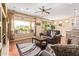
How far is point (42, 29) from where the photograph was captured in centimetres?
217

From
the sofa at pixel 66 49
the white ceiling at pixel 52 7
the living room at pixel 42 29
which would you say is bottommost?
the sofa at pixel 66 49

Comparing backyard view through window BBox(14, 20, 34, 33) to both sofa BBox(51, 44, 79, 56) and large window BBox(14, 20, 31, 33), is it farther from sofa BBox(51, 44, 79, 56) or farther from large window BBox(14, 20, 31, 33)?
sofa BBox(51, 44, 79, 56)

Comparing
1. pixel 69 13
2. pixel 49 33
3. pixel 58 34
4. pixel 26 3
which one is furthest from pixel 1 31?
pixel 69 13

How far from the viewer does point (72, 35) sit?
216 cm

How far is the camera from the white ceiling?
2105 millimetres

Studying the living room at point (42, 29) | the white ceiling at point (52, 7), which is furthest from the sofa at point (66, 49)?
the white ceiling at point (52, 7)

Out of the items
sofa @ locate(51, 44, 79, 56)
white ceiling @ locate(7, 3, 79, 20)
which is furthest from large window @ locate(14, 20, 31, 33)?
sofa @ locate(51, 44, 79, 56)

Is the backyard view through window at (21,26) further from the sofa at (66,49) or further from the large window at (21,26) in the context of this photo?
the sofa at (66,49)

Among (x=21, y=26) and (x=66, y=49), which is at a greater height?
(x=21, y=26)

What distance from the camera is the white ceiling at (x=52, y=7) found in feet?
6.91

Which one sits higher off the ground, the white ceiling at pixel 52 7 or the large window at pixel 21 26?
the white ceiling at pixel 52 7

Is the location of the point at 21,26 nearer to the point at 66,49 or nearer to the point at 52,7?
the point at 52,7

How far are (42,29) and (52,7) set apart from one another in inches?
15.7

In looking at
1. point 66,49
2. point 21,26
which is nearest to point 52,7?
point 21,26
